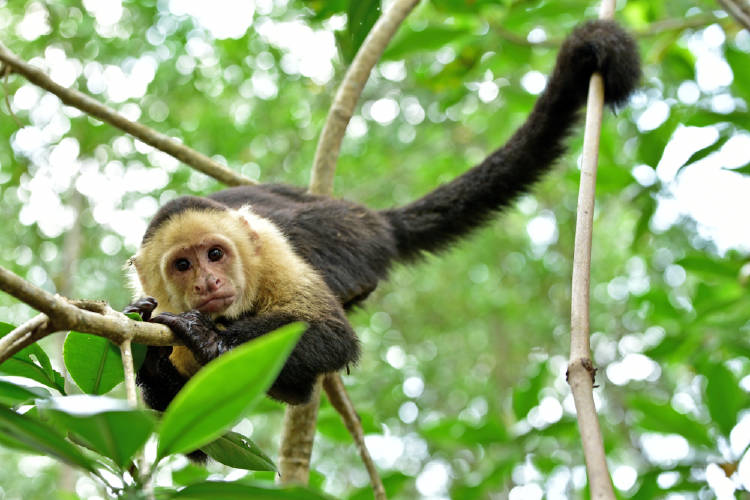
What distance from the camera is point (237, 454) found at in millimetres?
1516

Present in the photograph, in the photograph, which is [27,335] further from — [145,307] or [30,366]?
[145,307]

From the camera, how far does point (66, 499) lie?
3.25 feet

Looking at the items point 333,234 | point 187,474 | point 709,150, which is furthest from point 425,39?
point 187,474

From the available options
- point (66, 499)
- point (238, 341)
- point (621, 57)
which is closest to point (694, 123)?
point (621, 57)

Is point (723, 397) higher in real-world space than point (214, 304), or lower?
lower

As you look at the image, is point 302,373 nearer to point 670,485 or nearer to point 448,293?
point 670,485

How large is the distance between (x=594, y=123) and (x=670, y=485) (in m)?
1.57

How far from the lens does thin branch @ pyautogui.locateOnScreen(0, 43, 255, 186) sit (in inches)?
109

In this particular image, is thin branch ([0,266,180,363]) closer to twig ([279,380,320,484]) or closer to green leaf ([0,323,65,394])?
green leaf ([0,323,65,394])

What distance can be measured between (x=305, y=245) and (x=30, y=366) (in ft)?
5.96

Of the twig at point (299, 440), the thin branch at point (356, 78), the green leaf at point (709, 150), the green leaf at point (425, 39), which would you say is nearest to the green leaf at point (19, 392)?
the twig at point (299, 440)

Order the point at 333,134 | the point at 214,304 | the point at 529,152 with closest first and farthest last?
the point at 214,304 < the point at 333,134 < the point at 529,152

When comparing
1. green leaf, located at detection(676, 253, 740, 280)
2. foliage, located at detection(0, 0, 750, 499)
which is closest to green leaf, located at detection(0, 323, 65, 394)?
foliage, located at detection(0, 0, 750, 499)

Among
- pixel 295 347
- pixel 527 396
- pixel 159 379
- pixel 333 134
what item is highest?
pixel 333 134
